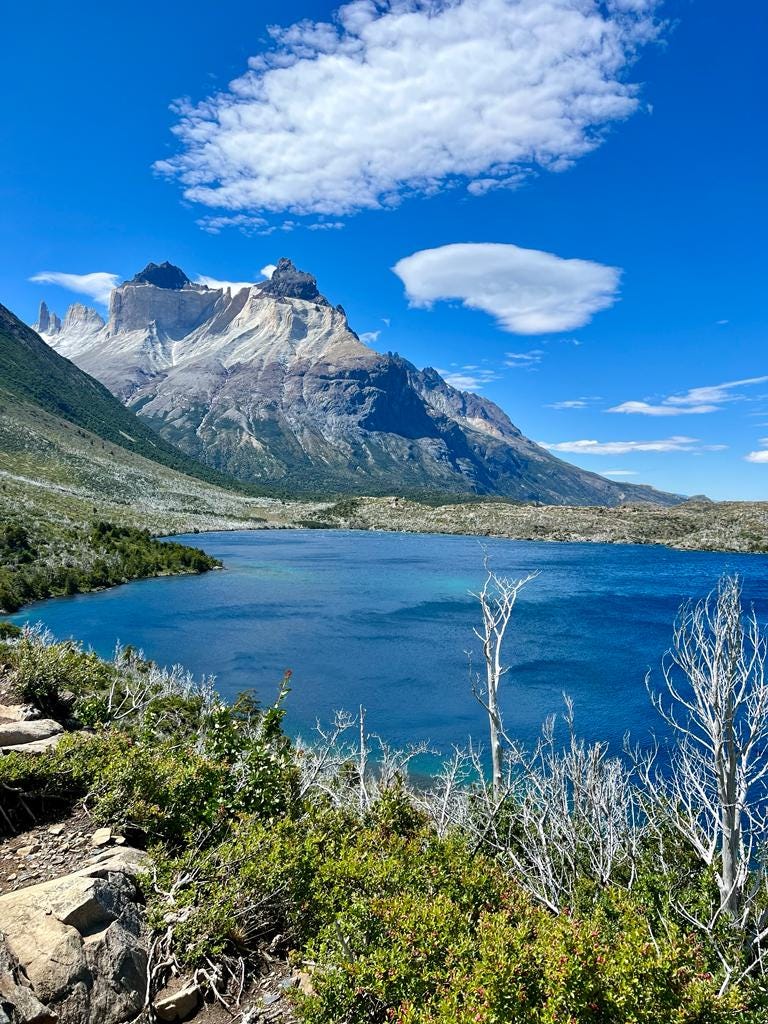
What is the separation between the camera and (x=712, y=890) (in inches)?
472

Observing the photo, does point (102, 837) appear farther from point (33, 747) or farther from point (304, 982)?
point (304, 982)

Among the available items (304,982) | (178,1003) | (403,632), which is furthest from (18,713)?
(403,632)

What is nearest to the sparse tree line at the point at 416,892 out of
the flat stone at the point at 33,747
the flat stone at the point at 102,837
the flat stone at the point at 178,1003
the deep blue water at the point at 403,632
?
the flat stone at the point at 178,1003

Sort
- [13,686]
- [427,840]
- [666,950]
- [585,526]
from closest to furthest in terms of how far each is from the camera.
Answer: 1. [666,950]
2. [427,840]
3. [13,686]
4. [585,526]

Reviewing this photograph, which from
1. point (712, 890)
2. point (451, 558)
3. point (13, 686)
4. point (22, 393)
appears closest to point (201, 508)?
point (22, 393)

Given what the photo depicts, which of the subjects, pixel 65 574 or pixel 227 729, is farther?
pixel 65 574

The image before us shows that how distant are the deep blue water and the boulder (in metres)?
26.4

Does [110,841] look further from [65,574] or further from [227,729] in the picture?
[65,574]

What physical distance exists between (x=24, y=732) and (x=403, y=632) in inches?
1783

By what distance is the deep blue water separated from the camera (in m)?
37.6

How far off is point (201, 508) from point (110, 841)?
165641 millimetres

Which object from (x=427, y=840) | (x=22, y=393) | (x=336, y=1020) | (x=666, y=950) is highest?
(x=22, y=393)

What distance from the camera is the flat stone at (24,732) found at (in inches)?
492

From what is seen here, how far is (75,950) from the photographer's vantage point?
6.72 meters
